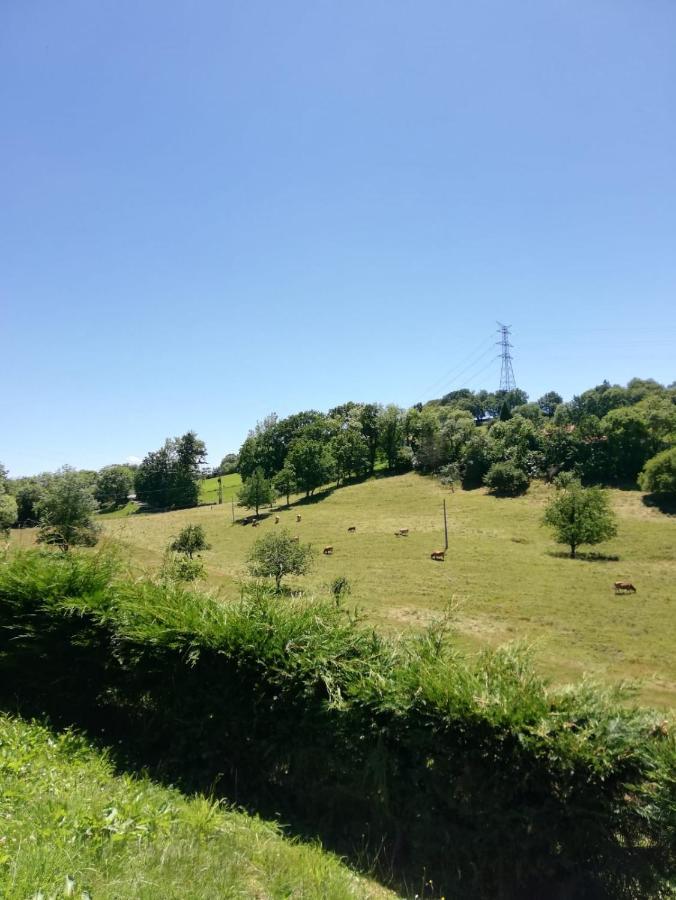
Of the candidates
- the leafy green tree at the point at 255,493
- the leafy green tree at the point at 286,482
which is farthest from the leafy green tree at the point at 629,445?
the leafy green tree at the point at 255,493

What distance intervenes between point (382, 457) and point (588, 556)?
53070 mm

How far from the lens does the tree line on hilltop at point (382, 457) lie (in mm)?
59719

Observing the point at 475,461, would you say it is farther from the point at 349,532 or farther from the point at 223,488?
the point at 223,488

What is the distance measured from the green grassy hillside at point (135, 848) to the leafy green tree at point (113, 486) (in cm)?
10220

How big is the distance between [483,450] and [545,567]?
40.8m

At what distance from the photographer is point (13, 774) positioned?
504 cm

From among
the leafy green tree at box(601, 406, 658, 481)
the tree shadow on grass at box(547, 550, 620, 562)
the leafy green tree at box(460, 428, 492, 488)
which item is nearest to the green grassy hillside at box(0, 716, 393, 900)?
the tree shadow on grass at box(547, 550, 620, 562)

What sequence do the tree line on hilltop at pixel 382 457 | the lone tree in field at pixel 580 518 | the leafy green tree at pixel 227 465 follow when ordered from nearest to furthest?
the lone tree in field at pixel 580 518
the tree line on hilltop at pixel 382 457
the leafy green tree at pixel 227 465

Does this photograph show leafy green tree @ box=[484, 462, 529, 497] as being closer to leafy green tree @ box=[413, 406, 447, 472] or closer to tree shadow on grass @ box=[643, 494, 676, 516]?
leafy green tree @ box=[413, 406, 447, 472]

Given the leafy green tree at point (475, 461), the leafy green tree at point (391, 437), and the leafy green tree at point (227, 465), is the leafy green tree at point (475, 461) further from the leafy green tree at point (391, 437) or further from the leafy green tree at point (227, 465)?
the leafy green tree at point (227, 465)

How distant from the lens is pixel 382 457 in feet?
313

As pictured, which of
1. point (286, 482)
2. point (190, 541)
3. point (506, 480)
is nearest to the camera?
point (190, 541)

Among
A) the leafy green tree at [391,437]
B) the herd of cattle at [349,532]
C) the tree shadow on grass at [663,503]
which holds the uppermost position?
the leafy green tree at [391,437]

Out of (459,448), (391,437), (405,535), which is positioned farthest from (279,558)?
(391,437)
